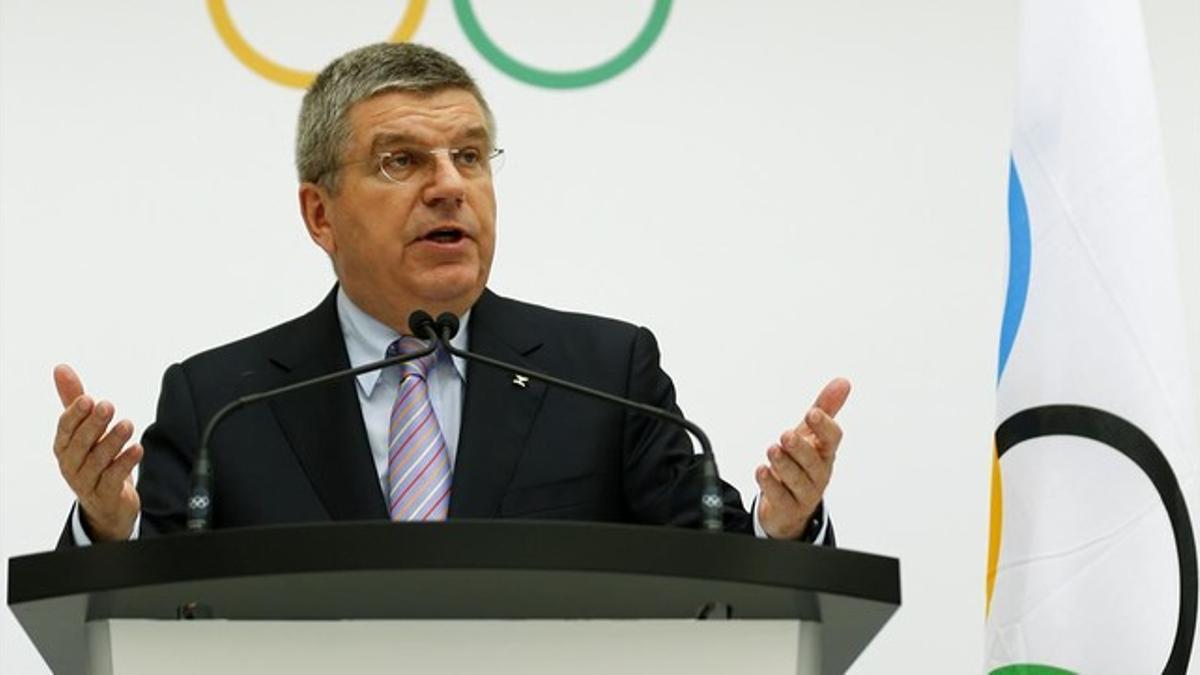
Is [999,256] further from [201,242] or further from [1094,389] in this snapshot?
[201,242]

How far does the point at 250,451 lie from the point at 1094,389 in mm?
1186

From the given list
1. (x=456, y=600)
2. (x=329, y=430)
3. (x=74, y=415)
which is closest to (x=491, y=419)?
(x=329, y=430)

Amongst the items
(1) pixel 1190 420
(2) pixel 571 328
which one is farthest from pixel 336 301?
(1) pixel 1190 420

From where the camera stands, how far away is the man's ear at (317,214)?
323cm

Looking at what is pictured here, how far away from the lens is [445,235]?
3047 millimetres

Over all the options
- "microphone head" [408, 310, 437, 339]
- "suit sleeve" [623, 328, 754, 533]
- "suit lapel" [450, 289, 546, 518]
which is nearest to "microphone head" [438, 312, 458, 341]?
"microphone head" [408, 310, 437, 339]

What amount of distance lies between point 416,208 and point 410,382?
30cm

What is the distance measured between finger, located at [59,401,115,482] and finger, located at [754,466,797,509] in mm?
747

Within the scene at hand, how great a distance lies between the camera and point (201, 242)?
3.81 meters

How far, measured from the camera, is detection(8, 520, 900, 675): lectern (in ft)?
5.91

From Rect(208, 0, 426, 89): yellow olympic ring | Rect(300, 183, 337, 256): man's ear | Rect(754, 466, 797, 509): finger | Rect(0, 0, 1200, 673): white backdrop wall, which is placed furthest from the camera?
Rect(208, 0, 426, 89): yellow olympic ring

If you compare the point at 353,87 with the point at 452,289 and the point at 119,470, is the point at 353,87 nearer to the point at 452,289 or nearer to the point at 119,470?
the point at 452,289

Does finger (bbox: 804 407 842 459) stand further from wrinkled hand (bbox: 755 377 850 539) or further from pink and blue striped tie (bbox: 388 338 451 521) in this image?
pink and blue striped tie (bbox: 388 338 451 521)

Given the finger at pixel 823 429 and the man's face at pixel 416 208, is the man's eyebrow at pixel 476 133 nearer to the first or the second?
the man's face at pixel 416 208
